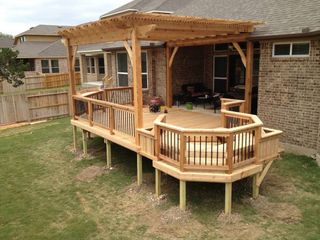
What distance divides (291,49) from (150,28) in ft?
14.9

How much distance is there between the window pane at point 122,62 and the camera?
52.6ft

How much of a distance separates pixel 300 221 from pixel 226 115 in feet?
10.5

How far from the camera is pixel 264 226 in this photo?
5.87m

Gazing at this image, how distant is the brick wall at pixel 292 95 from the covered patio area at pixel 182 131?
1.88 ft

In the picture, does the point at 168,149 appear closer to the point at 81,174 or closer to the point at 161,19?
the point at 161,19

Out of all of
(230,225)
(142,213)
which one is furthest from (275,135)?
(142,213)

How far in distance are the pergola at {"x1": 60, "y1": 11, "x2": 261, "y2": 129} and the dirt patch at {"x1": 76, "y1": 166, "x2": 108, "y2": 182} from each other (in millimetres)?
2386

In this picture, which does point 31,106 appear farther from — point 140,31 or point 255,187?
point 255,187

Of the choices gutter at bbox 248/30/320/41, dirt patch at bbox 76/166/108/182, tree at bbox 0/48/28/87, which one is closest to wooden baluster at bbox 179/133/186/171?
dirt patch at bbox 76/166/108/182

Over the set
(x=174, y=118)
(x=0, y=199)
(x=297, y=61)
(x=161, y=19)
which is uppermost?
(x=161, y=19)

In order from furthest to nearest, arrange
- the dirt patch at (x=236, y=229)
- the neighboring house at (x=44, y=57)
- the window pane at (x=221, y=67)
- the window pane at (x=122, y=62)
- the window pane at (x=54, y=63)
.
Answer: the window pane at (x=54, y=63) < the neighboring house at (x=44, y=57) < the window pane at (x=122, y=62) < the window pane at (x=221, y=67) < the dirt patch at (x=236, y=229)

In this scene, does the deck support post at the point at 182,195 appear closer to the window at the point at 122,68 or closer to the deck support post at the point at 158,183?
the deck support post at the point at 158,183

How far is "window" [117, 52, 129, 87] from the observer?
16.1 m

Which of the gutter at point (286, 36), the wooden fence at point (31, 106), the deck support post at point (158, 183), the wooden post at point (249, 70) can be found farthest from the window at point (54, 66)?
the deck support post at point (158, 183)
